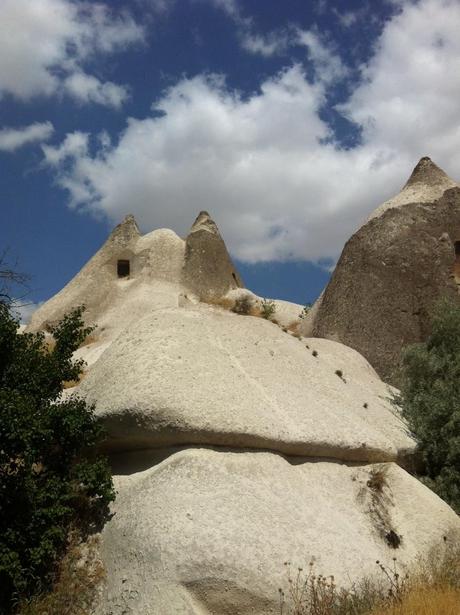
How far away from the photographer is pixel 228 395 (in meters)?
7.29

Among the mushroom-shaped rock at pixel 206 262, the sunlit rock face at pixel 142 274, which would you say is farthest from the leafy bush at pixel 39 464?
the mushroom-shaped rock at pixel 206 262

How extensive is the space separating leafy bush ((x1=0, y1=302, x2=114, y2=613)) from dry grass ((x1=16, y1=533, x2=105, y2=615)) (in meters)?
0.10

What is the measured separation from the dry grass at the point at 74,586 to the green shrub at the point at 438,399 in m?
4.67

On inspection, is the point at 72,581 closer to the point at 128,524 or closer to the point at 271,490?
the point at 128,524

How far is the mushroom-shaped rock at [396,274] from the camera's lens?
505 inches

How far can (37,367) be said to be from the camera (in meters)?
7.28

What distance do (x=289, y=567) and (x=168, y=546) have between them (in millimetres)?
1053

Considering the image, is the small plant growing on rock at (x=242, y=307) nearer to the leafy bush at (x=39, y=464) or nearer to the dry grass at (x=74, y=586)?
the leafy bush at (x=39, y=464)

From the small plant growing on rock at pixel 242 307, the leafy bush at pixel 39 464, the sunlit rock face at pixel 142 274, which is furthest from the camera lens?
the sunlit rock face at pixel 142 274

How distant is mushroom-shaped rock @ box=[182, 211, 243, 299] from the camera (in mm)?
20516

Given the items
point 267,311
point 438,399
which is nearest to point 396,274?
point 438,399

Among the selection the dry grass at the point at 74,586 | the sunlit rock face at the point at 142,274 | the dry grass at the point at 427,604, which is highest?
the sunlit rock face at the point at 142,274

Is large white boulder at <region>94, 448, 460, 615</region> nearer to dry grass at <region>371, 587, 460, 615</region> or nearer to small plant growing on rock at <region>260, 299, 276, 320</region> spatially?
dry grass at <region>371, 587, 460, 615</region>

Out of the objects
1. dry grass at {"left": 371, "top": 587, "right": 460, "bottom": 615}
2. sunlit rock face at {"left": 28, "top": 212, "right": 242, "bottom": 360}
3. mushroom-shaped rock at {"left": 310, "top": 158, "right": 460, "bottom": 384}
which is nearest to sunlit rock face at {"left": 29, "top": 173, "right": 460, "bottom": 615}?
dry grass at {"left": 371, "top": 587, "right": 460, "bottom": 615}
